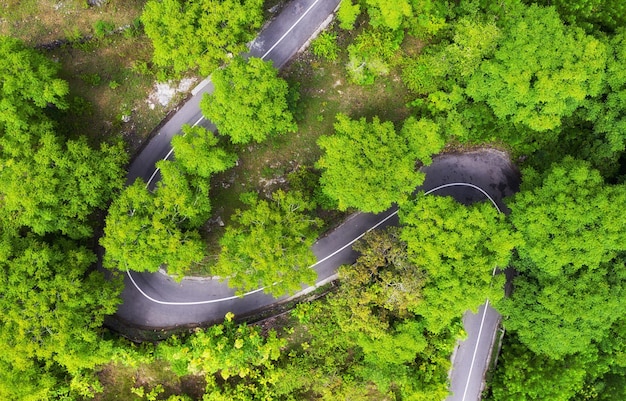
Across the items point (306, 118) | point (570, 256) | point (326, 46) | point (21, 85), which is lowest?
point (21, 85)

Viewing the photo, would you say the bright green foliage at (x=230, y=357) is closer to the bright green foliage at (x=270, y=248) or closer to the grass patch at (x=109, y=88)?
the bright green foliage at (x=270, y=248)

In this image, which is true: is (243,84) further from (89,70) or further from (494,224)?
(494,224)

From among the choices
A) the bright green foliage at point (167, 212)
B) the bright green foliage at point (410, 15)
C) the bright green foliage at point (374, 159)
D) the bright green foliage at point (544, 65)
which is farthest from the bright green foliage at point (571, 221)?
the bright green foliage at point (167, 212)

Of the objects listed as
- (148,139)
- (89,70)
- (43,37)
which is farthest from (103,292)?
(43,37)

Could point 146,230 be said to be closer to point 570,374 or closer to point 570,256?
point 570,256

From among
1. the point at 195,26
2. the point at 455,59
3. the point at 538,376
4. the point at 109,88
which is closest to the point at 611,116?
the point at 455,59

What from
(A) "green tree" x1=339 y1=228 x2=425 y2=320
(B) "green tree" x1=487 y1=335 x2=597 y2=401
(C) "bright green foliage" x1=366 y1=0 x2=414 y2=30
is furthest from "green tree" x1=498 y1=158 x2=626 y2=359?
(C) "bright green foliage" x1=366 y1=0 x2=414 y2=30
